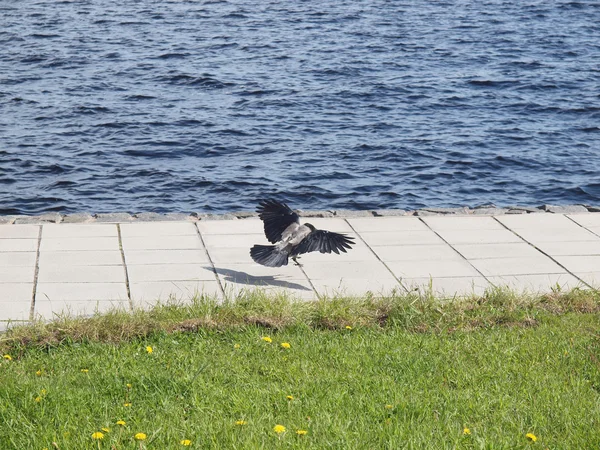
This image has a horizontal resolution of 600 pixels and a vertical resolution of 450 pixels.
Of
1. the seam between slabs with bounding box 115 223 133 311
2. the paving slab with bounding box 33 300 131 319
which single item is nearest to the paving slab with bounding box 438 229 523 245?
the seam between slabs with bounding box 115 223 133 311

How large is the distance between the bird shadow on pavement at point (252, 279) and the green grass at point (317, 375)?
702mm

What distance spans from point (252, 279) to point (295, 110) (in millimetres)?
13778

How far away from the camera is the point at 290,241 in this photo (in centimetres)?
768

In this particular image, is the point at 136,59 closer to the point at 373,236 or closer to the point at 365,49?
the point at 365,49

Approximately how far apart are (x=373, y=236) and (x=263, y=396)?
3.97m

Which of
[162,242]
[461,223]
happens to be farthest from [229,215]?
[461,223]

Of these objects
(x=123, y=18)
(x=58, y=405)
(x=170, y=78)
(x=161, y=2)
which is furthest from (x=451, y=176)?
(x=161, y=2)

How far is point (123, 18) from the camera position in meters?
33.0

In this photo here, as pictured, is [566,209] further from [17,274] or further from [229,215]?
[17,274]

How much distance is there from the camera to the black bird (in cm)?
751

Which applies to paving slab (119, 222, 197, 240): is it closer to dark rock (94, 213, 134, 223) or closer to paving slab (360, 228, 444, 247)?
dark rock (94, 213, 134, 223)

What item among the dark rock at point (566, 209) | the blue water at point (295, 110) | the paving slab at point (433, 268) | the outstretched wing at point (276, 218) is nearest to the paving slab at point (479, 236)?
the paving slab at point (433, 268)

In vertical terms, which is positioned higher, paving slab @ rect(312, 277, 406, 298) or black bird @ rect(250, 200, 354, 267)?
black bird @ rect(250, 200, 354, 267)

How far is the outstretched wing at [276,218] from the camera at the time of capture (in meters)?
7.96
